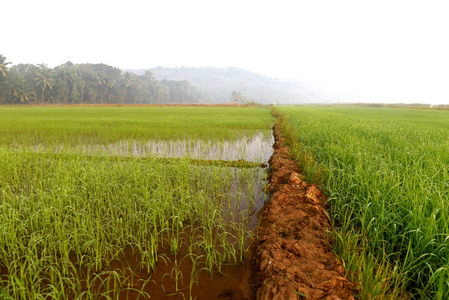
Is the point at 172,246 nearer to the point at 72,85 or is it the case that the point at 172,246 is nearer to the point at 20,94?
the point at 20,94

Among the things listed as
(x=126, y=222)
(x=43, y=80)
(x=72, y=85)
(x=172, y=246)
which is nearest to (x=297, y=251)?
(x=172, y=246)

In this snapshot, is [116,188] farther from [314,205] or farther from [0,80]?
[0,80]

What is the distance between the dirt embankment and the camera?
5.65 ft

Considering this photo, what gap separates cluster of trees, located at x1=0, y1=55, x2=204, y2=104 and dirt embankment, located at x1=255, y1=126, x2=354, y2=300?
208 ft

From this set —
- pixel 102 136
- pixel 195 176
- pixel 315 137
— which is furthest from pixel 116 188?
pixel 102 136

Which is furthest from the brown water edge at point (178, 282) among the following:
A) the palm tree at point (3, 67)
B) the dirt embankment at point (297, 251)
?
the palm tree at point (3, 67)

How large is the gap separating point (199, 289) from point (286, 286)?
84cm

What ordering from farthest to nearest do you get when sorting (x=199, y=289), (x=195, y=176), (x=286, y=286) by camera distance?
(x=195, y=176), (x=199, y=289), (x=286, y=286)

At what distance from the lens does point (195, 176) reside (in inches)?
194

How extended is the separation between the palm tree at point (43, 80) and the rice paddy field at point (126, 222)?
54659mm

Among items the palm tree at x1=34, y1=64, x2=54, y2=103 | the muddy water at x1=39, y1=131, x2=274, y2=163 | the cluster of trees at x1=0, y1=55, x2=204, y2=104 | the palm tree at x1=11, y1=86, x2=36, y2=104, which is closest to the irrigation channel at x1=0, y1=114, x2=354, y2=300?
the muddy water at x1=39, y1=131, x2=274, y2=163

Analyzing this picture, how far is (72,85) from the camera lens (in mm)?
55906

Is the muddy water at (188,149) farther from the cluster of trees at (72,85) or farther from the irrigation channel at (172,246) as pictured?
the cluster of trees at (72,85)

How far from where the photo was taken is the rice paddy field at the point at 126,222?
2.11m
